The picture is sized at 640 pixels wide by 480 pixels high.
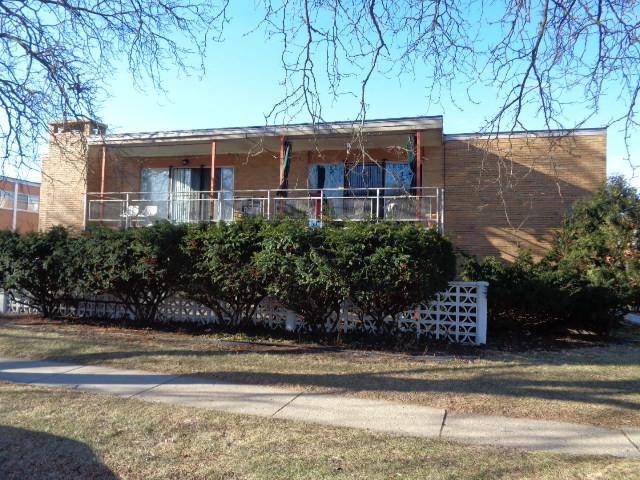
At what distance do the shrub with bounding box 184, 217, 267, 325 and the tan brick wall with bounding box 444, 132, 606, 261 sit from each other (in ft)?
24.5

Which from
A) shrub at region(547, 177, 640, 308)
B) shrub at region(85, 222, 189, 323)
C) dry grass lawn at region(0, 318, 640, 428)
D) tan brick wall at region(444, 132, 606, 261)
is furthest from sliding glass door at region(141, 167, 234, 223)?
shrub at region(547, 177, 640, 308)

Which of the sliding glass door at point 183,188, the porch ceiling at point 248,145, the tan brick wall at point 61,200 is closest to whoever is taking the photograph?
the porch ceiling at point 248,145

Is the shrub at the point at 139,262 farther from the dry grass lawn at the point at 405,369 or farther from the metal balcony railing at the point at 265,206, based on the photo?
the metal balcony railing at the point at 265,206

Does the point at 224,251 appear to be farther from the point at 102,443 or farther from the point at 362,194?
the point at 362,194

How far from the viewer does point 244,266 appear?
9844 millimetres

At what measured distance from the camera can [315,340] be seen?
1024cm

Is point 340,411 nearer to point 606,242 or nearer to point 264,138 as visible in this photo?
point 606,242

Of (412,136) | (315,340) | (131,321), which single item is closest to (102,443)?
(315,340)

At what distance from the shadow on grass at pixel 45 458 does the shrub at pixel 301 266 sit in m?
5.03

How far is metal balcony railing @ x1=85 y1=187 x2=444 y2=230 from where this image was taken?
13648mm

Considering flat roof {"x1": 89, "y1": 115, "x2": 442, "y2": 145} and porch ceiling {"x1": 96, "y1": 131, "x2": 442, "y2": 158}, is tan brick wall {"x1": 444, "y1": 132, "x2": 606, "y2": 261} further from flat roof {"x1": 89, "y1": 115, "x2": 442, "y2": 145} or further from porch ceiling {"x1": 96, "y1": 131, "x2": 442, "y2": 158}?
flat roof {"x1": 89, "y1": 115, "x2": 442, "y2": 145}

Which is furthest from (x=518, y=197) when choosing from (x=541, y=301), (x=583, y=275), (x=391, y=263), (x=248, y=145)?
(x=391, y=263)

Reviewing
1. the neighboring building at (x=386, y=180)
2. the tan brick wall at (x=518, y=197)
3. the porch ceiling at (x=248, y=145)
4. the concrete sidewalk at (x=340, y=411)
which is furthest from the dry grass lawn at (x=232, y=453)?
the tan brick wall at (x=518, y=197)

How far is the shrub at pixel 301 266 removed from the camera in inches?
359
